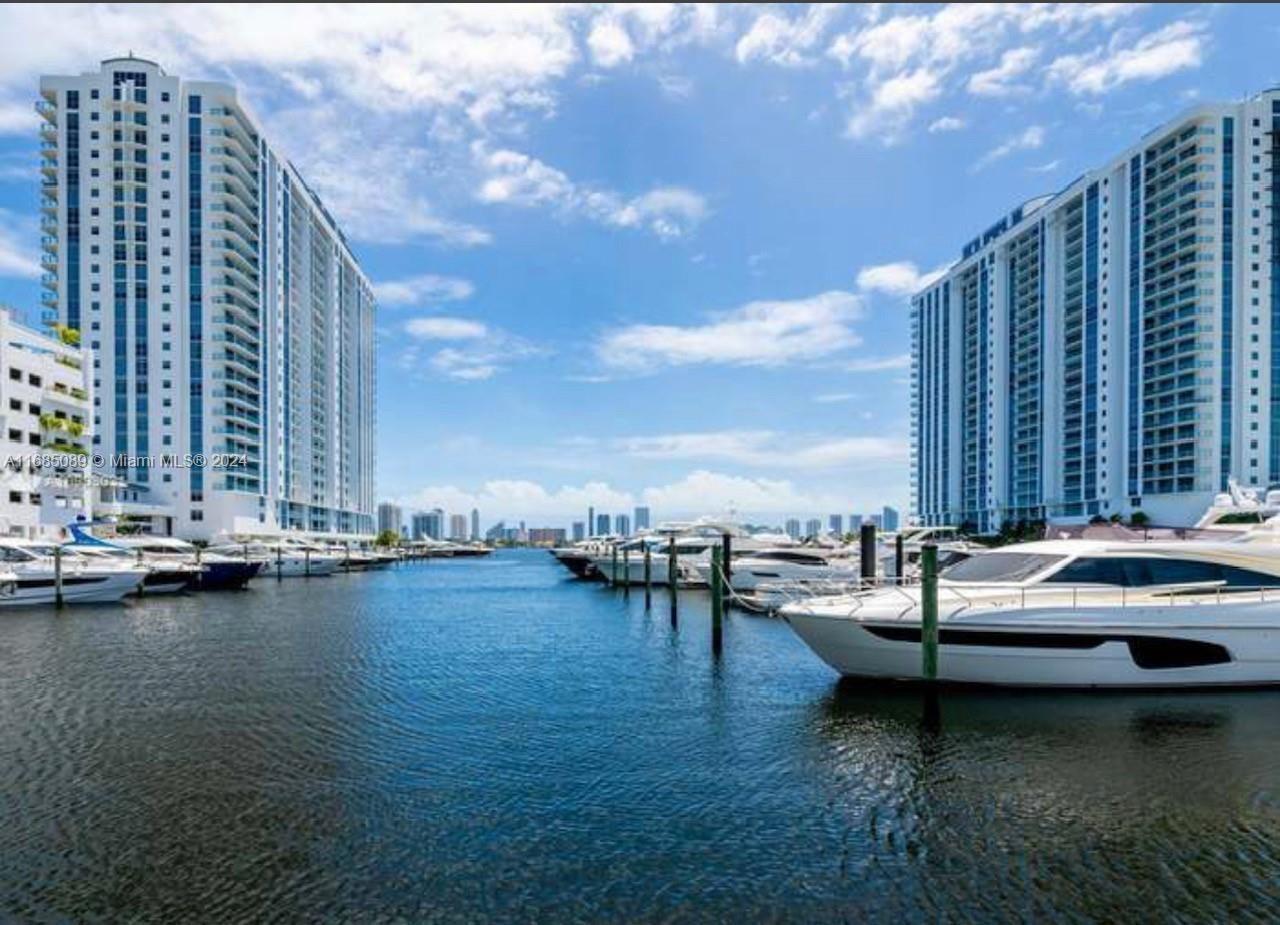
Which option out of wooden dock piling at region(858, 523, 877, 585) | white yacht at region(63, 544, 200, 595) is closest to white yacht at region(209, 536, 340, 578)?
white yacht at region(63, 544, 200, 595)

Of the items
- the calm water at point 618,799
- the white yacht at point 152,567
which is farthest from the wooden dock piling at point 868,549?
the white yacht at point 152,567

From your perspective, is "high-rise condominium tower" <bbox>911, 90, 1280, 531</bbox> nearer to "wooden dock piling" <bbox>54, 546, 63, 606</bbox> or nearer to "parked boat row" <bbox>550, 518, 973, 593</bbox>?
"parked boat row" <bbox>550, 518, 973, 593</bbox>

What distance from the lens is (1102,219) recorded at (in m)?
117

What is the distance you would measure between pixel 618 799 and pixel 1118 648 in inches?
505

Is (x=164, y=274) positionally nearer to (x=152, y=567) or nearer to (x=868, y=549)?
(x=152, y=567)

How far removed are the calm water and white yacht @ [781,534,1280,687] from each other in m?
0.75

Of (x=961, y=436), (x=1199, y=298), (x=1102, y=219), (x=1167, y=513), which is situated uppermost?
(x=1102, y=219)

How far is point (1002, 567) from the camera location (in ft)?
66.8

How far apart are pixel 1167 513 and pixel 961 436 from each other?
2108 inches

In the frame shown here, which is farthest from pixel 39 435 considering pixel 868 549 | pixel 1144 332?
pixel 1144 332

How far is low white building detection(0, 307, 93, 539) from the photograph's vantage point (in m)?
69.2

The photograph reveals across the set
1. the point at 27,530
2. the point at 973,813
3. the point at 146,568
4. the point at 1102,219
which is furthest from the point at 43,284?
the point at 1102,219

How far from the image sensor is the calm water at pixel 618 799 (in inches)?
370

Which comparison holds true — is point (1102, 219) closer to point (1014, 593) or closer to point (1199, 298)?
point (1199, 298)
